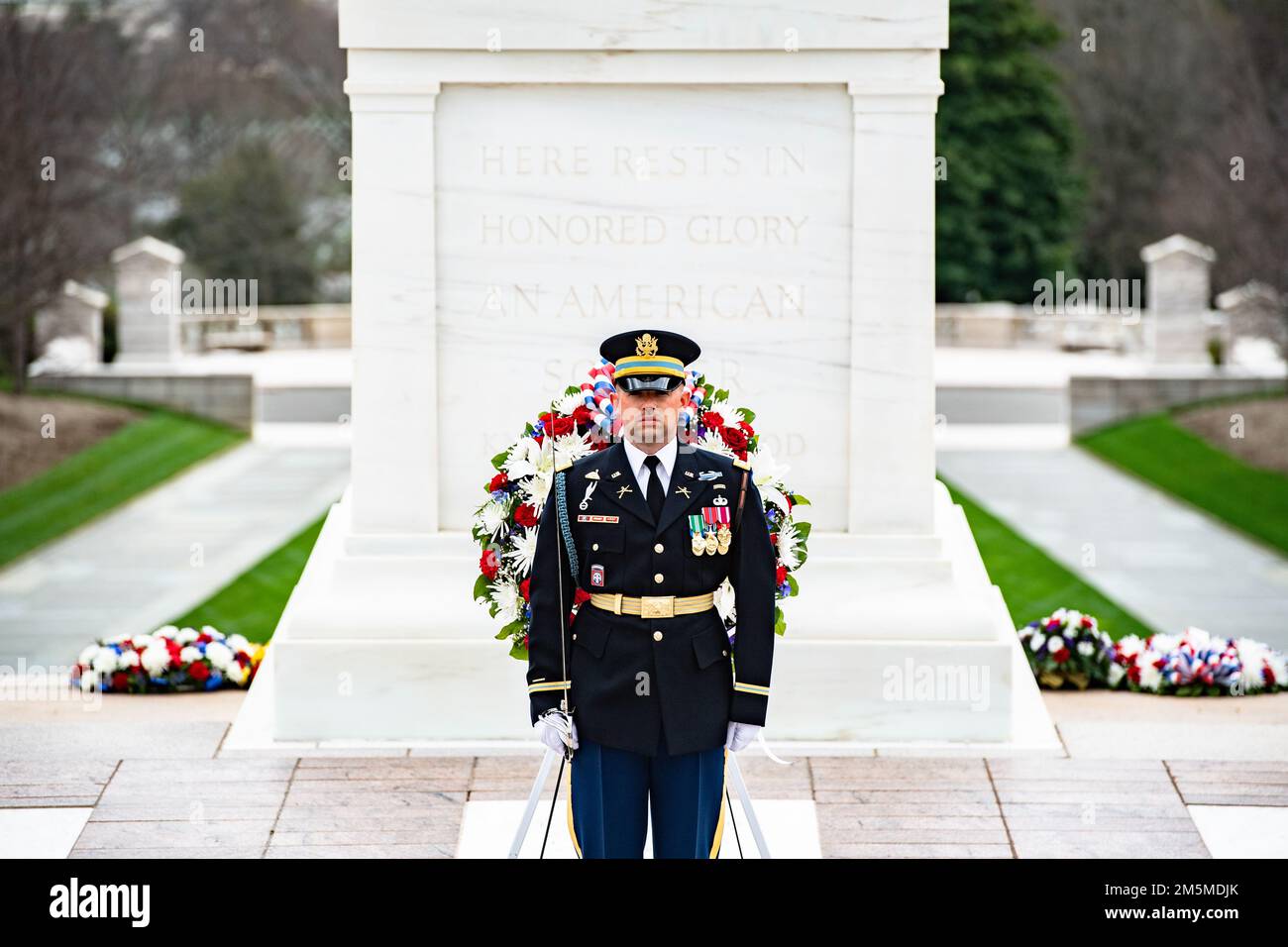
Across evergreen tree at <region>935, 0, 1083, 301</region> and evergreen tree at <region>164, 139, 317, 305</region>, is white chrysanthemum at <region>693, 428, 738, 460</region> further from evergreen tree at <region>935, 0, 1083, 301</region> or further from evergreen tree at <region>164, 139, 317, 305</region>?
evergreen tree at <region>164, 139, 317, 305</region>

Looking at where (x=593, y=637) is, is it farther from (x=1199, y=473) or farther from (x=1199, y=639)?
(x=1199, y=473)

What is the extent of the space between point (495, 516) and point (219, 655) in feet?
10.1

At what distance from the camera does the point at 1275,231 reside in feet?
75.3

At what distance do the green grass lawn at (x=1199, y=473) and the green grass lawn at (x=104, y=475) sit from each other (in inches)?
377

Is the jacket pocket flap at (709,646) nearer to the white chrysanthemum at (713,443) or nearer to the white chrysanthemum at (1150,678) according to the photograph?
the white chrysanthemum at (713,443)

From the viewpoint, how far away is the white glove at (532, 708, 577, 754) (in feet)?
17.1

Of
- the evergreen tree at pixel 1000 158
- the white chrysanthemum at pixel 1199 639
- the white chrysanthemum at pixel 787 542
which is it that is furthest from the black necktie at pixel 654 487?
the evergreen tree at pixel 1000 158

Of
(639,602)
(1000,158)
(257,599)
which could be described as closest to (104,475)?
(257,599)

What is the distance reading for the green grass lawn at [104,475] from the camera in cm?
1564

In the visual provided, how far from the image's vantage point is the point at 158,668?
8477mm

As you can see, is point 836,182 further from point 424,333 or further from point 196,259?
point 196,259

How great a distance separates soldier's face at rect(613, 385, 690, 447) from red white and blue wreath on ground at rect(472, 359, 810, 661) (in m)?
0.48

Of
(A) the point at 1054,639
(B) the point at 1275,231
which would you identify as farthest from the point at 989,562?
(B) the point at 1275,231

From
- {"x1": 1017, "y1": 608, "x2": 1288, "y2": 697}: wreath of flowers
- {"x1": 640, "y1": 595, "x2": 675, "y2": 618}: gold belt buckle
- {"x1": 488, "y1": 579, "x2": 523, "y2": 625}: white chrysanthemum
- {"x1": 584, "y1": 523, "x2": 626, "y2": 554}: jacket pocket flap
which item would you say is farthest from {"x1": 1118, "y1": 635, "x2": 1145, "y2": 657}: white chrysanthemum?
{"x1": 584, "y1": 523, "x2": 626, "y2": 554}: jacket pocket flap
